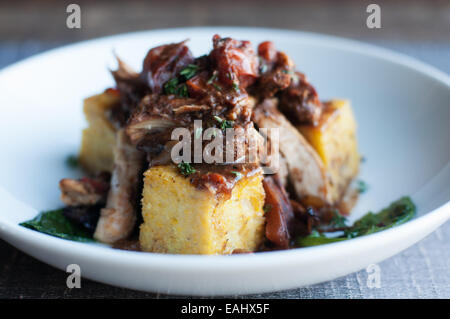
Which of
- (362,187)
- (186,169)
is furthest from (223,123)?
(362,187)

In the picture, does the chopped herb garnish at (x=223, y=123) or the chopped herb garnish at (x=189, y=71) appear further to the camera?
the chopped herb garnish at (x=189, y=71)

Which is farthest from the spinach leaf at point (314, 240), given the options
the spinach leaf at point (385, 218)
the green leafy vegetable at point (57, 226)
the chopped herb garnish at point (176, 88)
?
the green leafy vegetable at point (57, 226)

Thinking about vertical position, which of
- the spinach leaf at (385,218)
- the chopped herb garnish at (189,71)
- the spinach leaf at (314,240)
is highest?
the chopped herb garnish at (189,71)

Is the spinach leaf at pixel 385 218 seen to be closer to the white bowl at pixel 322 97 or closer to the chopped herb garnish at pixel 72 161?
the white bowl at pixel 322 97

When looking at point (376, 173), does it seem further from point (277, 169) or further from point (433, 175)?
point (277, 169)

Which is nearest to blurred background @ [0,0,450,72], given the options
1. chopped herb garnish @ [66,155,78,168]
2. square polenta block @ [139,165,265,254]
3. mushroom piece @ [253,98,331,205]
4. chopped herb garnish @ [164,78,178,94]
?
chopped herb garnish @ [66,155,78,168]
